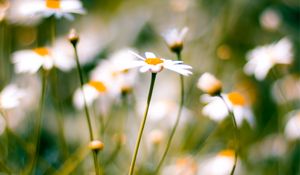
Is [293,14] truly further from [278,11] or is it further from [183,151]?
[183,151]

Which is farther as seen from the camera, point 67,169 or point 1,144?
point 1,144

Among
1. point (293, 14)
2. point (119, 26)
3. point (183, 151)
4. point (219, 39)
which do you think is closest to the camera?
point (183, 151)

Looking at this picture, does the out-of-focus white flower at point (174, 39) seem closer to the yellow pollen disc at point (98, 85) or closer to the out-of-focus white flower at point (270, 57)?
the yellow pollen disc at point (98, 85)

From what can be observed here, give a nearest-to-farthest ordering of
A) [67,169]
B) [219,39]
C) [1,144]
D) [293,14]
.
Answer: [67,169]
[1,144]
[219,39]
[293,14]

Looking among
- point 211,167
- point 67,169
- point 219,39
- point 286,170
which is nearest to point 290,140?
point 286,170

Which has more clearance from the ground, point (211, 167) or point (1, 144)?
point (1, 144)

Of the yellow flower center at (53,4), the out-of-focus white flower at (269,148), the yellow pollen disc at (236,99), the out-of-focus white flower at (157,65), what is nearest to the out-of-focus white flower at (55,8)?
the yellow flower center at (53,4)

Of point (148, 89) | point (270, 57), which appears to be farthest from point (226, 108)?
point (148, 89)

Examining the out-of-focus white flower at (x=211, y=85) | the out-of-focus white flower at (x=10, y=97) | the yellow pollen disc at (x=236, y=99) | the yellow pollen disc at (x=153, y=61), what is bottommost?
the yellow pollen disc at (x=236, y=99)

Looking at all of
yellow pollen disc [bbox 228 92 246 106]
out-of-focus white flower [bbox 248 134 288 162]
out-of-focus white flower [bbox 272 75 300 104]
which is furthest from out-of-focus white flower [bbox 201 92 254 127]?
out-of-focus white flower [bbox 272 75 300 104]
